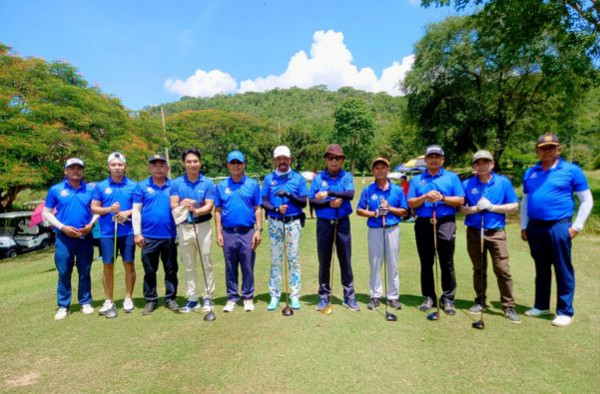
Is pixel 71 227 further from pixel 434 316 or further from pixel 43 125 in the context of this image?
pixel 43 125

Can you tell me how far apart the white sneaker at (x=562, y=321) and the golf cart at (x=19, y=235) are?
757 inches

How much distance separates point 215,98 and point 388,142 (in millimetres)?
66353

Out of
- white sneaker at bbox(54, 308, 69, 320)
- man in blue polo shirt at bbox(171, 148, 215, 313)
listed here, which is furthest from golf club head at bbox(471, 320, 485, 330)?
white sneaker at bbox(54, 308, 69, 320)

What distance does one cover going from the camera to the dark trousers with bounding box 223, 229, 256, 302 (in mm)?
5230

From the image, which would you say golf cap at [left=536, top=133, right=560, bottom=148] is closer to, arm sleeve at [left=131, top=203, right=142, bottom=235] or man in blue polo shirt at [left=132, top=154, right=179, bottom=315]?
man in blue polo shirt at [left=132, top=154, right=179, bottom=315]

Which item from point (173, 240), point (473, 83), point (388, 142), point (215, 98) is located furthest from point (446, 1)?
point (215, 98)

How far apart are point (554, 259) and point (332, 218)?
9.66ft

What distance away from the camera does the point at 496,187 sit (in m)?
5.04

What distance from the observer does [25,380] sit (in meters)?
3.70

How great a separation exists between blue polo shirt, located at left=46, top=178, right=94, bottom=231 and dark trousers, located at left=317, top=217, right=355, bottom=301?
11.0 feet

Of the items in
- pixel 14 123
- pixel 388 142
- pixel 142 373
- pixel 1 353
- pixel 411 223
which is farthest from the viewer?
pixel 388 142

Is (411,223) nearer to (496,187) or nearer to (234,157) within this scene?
(496,187)

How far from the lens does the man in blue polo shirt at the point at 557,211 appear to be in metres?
4.76

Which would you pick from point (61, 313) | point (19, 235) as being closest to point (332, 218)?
point (61, 313)
